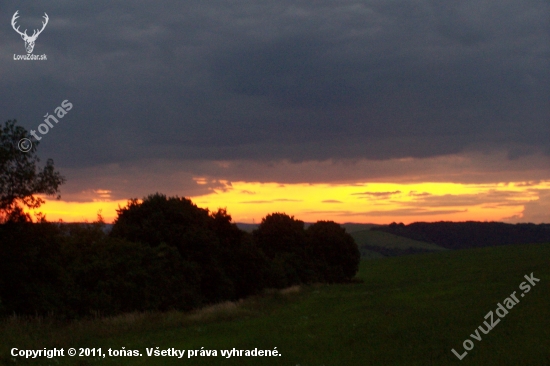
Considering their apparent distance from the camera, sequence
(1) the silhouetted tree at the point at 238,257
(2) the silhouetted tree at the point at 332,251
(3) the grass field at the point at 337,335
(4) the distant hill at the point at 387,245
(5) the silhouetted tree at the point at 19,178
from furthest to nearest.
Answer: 1. (4) the distant hill at the point at 387,245
2. (2) the silhouetted tree at the point at 332,251
3. (1) the silhouetted tree at the point at 238,257
4. (5) the silhouetted tree at the point at 19,178
5. (3) the grass field at the point at 337,335

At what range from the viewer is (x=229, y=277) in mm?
54688

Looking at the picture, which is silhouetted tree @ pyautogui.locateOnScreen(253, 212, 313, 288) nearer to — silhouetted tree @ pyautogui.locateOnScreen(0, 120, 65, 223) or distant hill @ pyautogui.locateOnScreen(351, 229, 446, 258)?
silhouetted tree @ pyautogui.locateOnScreen(0, 120, 65, 223)

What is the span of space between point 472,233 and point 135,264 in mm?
159636

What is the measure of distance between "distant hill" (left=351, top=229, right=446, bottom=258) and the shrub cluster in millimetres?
101130

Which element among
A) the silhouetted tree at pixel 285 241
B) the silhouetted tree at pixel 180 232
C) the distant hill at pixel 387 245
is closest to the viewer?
the silhouetted tree at pixel 180 232

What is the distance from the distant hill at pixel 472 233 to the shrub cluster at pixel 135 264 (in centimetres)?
11921

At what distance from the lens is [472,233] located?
183250 millimetres

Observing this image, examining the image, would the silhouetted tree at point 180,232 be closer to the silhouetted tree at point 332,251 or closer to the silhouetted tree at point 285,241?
the silhouetted tree at point 285,241

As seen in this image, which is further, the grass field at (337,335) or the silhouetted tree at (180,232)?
the silhouetted tree at (180,232)

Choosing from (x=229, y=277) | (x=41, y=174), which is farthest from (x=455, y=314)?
(x=229, y=277)

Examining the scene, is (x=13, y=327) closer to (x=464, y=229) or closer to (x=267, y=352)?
(x=267, y=352)

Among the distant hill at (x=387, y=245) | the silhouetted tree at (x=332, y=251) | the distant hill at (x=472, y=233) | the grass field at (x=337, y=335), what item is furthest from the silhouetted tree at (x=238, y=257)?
the distant hill at (x=472, y=233)

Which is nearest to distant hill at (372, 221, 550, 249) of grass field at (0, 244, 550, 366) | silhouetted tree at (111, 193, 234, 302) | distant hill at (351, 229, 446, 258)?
distant hill at (351, 229, 446, 258)

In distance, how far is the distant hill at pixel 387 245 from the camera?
6688 inches
